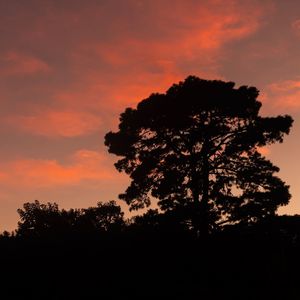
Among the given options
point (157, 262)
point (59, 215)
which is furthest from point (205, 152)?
point (59, 215)

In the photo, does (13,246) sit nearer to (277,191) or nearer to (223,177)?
(223,177)

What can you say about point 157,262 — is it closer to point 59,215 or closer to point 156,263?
point 156,263

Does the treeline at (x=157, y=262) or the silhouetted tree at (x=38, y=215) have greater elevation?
the silhouetted tree at (x=38, y=215)

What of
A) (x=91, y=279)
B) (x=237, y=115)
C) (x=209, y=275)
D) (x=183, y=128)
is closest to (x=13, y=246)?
(x=91, y=279)

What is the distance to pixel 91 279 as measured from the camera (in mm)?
21312

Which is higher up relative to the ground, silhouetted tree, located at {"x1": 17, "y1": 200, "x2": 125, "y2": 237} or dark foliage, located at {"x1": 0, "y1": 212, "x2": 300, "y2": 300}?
silhouetted tree, located at {"x1": 17, "y1": 200, "x2": 125, "y2": 237}

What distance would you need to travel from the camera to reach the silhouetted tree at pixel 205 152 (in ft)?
93.6

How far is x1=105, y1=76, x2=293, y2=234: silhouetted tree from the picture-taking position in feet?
93.6

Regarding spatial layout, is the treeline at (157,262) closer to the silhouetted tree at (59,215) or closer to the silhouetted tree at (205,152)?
the silhouetted tree at (205,152)

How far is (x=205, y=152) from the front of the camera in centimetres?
2930

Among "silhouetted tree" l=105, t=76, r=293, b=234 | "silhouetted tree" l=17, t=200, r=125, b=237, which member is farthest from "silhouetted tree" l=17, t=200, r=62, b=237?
"silhouetted tree" l=105, t=76, r=293, b=234

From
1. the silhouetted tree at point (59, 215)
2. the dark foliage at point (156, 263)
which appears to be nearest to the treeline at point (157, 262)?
the dark foliage at point (156, 263)

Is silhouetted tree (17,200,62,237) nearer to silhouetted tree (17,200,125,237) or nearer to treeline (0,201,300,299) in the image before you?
silhouetted tree (17,200,125,237)

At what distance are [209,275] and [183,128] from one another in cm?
992
